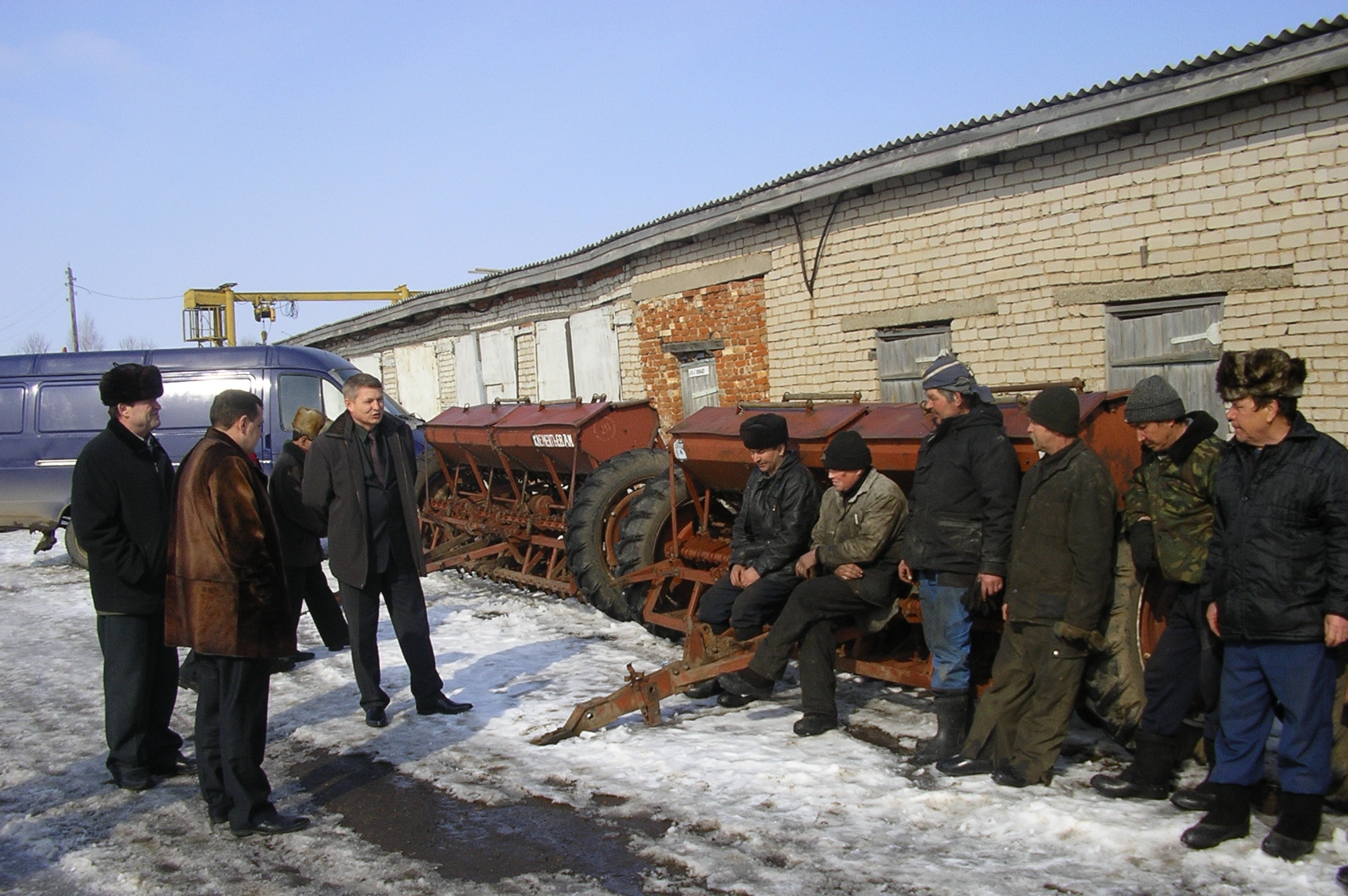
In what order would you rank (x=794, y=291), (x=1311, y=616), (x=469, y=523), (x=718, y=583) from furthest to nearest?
1. (x=794, y=291)
2. (x=469, y=523)
3. (x=718, y=583)
4. (x=1311, y=616)

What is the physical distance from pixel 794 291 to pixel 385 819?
798cm

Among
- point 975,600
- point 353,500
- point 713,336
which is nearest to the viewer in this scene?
point 975,600

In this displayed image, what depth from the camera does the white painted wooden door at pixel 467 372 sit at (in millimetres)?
18594

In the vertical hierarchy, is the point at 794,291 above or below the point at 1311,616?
above

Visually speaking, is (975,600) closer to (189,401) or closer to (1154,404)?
(1154,404)

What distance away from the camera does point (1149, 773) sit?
157 inches

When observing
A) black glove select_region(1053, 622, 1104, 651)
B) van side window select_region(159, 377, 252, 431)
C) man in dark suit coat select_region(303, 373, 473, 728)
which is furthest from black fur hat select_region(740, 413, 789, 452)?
van side window select_region(159, 377, 252, 431)

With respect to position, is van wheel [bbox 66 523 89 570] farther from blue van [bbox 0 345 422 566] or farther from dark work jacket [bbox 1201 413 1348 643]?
dark work jacket [bbox 1201 413 1348 643]

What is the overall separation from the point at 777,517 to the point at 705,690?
1.06 meters

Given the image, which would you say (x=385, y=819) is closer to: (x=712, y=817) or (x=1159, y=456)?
(x=712, y=817)

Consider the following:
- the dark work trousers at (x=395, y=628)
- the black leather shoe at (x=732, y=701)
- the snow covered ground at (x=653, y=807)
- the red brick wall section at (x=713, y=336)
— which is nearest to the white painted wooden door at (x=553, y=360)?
the red brick wall section at (x=713, y=336)

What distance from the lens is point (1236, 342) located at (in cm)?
738

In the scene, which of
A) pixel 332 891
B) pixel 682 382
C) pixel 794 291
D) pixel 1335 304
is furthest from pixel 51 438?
pixel 1335 304

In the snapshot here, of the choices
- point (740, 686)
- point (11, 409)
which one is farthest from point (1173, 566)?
point (11, 409)
